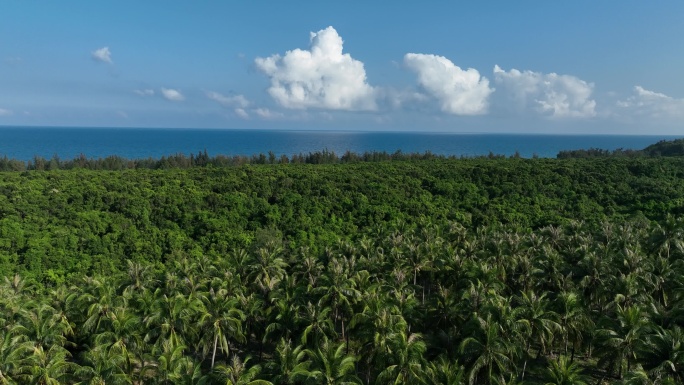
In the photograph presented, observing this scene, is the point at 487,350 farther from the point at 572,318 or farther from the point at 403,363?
the point at 572,318

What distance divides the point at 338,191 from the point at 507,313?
2271 inches

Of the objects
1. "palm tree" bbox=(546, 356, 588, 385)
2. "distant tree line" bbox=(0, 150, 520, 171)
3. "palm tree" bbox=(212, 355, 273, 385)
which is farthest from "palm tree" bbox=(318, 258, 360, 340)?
"distant tree line" bbox=(0, 150, 520, 171)

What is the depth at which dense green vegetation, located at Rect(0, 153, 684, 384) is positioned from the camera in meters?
30.7

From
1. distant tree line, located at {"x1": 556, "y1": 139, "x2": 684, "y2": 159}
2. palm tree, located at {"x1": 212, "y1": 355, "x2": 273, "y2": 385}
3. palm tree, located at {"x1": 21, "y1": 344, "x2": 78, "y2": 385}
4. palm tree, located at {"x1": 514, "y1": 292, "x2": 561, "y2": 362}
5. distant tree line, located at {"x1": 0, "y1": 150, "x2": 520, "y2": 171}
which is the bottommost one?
palm tree, located at {"x1": 21, "y1": 344, "x2": 78, "y2": 385}

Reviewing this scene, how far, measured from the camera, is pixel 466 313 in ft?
120

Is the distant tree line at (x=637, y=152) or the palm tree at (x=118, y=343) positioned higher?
the distant tree line at (x=637, y=152)

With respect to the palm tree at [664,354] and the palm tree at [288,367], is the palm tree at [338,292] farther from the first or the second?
the palm tree at [664,354]

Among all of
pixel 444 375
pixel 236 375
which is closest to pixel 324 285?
pixel 236 375

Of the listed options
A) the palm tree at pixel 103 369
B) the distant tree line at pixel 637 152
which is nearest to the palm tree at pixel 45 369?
the palm tree at pixel 103 369

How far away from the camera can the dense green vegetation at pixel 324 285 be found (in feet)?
101

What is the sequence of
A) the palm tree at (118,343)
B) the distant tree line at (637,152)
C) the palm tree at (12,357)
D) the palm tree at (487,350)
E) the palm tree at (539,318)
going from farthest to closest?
the distant tree line at (637,152) < the palm tree at (539,318) < the palm tree at (487,350) < the palm tree at (118,343) < the palm tree at (12,357)

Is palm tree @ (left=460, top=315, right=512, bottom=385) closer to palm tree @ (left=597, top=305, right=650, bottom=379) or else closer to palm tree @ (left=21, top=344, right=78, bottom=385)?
palm tree @ (left=597, top=305, right=650, bottom=379)

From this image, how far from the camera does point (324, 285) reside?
41.2 metres

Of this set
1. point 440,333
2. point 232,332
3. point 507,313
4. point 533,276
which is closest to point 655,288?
point 533,276
